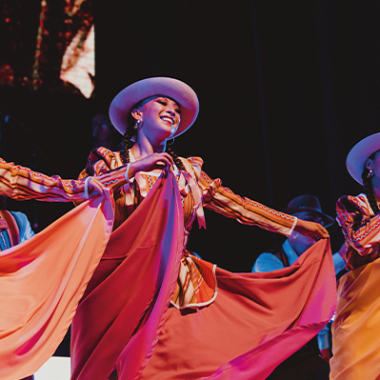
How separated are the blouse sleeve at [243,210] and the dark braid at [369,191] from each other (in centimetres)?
57

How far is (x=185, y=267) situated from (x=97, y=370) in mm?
648

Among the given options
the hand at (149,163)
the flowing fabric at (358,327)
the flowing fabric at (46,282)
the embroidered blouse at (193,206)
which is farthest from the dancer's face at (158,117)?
the flowing fabric at (358,327)

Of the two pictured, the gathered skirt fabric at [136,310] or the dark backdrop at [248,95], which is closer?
the gathered skirt fabric at [136,310]

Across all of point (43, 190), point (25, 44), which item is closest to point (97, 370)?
point (43, 190)

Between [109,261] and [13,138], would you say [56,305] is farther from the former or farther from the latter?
[13,138]

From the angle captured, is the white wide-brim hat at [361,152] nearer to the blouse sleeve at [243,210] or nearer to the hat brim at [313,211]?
the blouse sleeve at [243,210]

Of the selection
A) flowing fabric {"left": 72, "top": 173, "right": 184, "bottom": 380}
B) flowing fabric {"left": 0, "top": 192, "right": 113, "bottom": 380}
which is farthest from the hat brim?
flowing fabric {"left": 0, "top": 192, "right": 113, "bottom": 380}

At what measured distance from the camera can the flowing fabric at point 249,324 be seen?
A: 2.31m

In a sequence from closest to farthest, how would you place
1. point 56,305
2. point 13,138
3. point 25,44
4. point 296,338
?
point 56,305 → point 296,338 → point 13,138 → point 25,44

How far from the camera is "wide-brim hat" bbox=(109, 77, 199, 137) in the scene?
2900mm

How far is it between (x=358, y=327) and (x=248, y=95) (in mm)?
3031

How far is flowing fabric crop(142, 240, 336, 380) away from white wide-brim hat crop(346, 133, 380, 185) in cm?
77

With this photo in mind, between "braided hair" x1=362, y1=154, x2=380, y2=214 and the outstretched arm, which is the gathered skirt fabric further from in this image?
"braided hair" x1=362, y1=154, x2=380, y2=214

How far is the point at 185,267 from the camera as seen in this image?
99.6 inches
